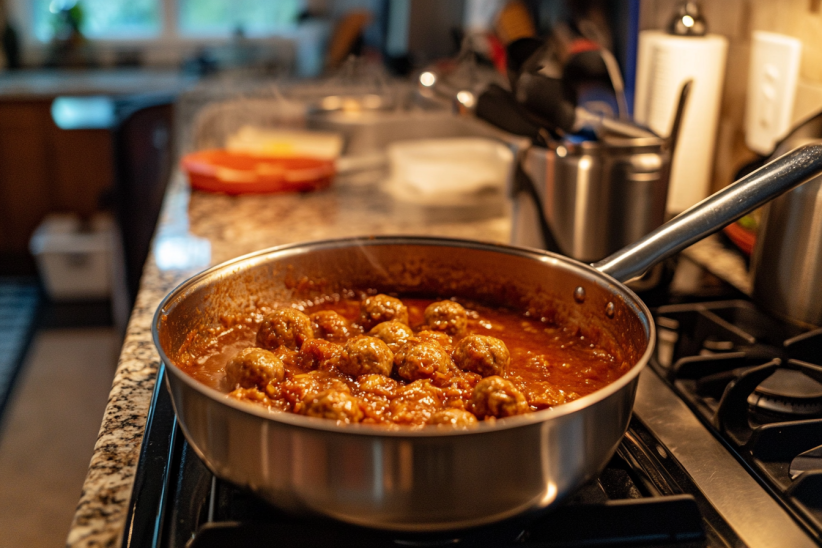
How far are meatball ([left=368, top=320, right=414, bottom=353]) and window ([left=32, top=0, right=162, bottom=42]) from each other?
17.1 feet

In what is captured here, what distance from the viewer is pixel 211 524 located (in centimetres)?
67

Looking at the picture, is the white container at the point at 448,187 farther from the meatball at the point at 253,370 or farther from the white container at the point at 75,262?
the white container at the point at 75,262

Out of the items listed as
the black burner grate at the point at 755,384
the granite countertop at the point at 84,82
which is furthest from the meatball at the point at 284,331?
the granite countertop at the point at 84,82

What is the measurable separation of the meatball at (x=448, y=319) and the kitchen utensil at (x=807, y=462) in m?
0.47

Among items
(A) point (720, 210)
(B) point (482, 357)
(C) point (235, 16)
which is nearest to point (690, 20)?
(A) point (720, 210)

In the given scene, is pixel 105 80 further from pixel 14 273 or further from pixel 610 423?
pixel 610 423

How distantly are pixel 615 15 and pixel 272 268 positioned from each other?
1.66 metres

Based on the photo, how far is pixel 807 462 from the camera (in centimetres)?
85

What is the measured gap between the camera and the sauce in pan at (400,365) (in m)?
0.80

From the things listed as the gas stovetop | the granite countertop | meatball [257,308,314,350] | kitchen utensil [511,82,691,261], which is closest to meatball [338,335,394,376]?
meatball [257,308,314,350]

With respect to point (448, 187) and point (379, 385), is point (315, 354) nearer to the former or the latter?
point (379, 385)

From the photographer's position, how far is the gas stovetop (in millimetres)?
692

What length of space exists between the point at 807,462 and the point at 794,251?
408 mm

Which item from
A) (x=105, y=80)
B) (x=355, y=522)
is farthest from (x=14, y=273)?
(x=355, y=522)
